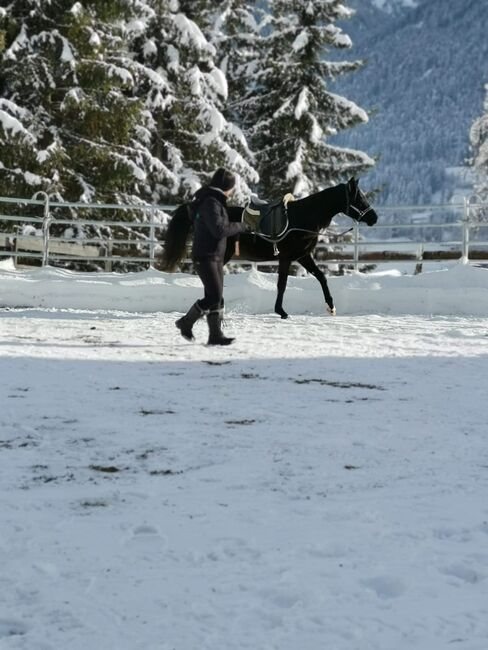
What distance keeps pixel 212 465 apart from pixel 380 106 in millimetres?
26672

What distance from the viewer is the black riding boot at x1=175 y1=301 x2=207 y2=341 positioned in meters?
9.70

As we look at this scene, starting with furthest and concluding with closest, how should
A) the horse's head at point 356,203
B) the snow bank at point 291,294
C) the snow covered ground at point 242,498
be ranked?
the snow bank at point 291,294
the horse's head at point 356,203
the snow covered ground at point 242,498

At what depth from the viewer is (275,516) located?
158 inches

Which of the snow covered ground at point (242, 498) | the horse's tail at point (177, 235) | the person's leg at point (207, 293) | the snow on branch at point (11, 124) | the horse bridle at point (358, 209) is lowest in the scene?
the snow covered ground at point (242, 498)

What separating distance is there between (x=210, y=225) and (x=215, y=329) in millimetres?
1116

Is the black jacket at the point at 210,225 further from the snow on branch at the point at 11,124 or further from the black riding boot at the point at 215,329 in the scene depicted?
the snow on branch at the point at 11,124

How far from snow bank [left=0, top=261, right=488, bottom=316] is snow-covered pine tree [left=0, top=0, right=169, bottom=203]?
22.9 feet

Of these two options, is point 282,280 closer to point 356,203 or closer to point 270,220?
point 270,220

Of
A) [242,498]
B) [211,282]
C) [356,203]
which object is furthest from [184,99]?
[242,498]

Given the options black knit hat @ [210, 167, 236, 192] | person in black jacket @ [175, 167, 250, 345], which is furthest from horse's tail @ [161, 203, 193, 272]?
black knit hat @ [210, 167, 236, 192]

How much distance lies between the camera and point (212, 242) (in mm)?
9727

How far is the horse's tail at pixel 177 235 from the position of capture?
10.5m

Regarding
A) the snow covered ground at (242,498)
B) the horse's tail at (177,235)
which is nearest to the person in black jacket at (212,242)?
the snow covered ground at (242,498)

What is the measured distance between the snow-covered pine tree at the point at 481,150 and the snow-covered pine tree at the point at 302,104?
12.7 meters
